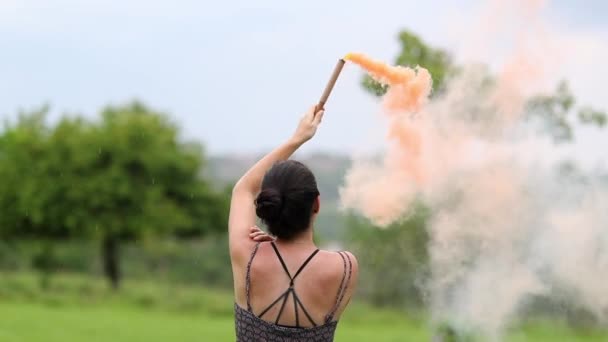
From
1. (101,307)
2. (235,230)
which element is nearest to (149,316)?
(101,307)

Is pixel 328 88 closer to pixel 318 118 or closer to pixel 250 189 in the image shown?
pixel 318 118

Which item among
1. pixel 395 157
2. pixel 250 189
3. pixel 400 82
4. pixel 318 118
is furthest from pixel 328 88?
pixel 395 157

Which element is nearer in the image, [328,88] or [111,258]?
[328,88]

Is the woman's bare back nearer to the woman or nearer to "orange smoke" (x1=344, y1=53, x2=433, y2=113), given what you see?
the woman

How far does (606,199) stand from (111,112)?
3141cm

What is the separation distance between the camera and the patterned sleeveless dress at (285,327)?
3.53m

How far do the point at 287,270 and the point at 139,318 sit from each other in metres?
22.7

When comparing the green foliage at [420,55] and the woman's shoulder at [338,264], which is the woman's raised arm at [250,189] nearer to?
the woman's shoulder at [338,264]

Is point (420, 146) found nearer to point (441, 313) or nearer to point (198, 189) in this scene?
point (441, 313)

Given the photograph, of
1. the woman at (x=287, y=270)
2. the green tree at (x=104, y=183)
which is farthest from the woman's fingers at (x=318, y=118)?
the green tree at (x=104, y=183)

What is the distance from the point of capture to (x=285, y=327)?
11.6 ft

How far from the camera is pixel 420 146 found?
7.29m

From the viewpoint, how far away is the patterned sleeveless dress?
11.6 ft

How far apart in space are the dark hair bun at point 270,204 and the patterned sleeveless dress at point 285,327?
14cm
